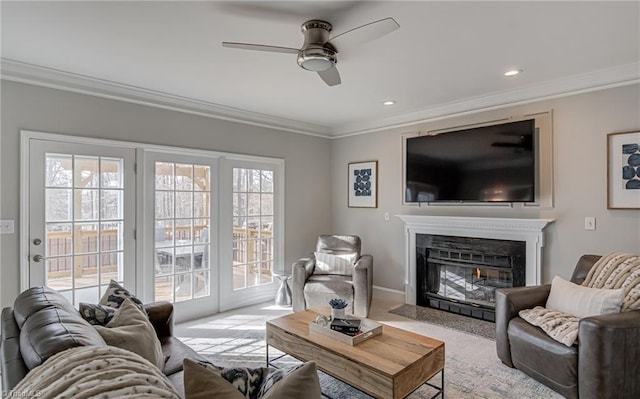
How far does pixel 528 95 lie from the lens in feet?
11.7

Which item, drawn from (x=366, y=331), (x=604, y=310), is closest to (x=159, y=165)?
(x=366, y=331)

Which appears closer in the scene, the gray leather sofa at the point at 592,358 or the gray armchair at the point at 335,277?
the gray leather sofa at the point at 592,358

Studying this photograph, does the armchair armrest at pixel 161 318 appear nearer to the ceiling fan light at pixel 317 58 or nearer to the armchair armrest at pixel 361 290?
the ceiling fan light at pixel 317 58

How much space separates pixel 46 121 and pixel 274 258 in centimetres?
295

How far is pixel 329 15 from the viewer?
7.08ft

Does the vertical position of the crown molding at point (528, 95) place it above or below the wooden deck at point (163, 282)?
above

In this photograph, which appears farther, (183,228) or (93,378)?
(183,228)

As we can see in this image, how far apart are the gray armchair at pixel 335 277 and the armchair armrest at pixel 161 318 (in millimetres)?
1877

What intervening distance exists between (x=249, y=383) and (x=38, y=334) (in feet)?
2.91

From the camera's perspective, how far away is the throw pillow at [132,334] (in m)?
1.55

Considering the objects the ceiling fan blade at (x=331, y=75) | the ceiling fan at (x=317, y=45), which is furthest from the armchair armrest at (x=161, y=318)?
the ceiling fan blade at (x=331, y=75)

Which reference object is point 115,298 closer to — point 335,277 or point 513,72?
point 335,277

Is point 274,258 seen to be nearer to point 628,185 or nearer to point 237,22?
point 237,22

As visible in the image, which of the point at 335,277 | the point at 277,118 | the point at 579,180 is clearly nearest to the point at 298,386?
the point at 335,277
